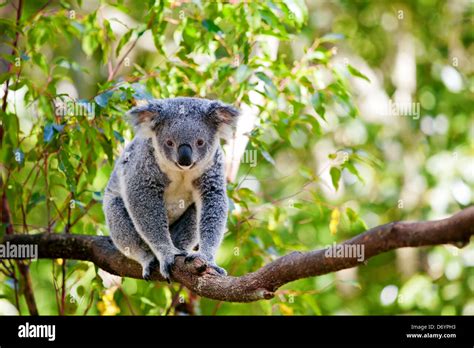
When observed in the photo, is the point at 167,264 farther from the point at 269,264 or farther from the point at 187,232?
the point at 269,264

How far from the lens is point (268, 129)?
18.0ft

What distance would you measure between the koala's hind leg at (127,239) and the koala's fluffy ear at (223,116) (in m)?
0.92

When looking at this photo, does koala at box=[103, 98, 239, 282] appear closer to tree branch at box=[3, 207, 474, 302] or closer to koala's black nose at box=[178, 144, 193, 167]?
koala's black nose at box=[178, 144, 193, 167]

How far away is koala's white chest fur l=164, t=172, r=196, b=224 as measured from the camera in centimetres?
470

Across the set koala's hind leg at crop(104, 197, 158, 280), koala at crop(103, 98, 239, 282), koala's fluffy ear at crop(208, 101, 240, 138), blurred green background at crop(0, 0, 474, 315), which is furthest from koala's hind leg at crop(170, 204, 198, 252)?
koala's fluffy ear at crop(208, 101, 240, 138)

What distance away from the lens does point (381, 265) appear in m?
10.7

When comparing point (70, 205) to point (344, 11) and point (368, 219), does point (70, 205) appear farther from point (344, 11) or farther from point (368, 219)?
point (344, 11)

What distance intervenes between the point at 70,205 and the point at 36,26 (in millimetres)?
1401

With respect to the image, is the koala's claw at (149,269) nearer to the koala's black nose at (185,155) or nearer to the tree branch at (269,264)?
the tree branch at (269,264)

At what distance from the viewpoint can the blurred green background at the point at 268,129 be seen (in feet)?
15.8

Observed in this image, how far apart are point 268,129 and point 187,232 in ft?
3.80

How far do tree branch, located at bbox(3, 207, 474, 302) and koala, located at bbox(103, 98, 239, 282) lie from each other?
0.17m

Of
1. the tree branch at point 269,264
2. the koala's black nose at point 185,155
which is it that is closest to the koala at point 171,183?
the koala's black nose at point 185,155

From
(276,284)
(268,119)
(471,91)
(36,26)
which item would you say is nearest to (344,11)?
(471,91)
